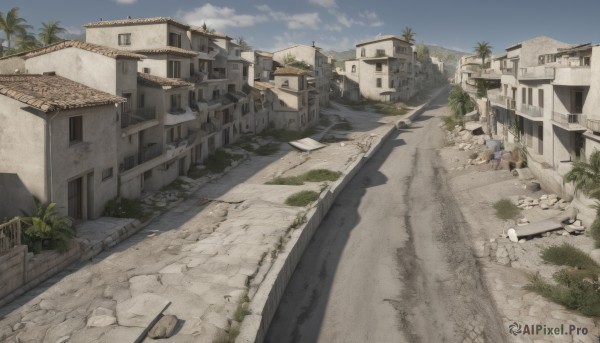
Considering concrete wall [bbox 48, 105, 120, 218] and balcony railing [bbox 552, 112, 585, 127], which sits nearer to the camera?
concrete wall [bbox 48, 105, 120, 218]

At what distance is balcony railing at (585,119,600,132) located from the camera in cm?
3512

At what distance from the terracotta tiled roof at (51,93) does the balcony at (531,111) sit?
1435 inches

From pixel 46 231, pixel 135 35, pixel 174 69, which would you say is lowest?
pixel 46 231

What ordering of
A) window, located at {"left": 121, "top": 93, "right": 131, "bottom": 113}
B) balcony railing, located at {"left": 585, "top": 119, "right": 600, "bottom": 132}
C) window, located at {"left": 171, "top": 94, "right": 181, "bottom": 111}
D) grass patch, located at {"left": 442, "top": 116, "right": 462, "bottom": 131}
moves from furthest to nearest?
grass patch, located at {"left": 442, "top": 116, "right": 462, "bottom": 131}
window, located at {"left": 171, "top": 94, "right": 181, "bottom": 111}
window, located at {"left": 121, "top": 93, "right": 131, "bottom": 113}
balcony railing, located at {"left": 585, "top": 119, "right": 600, "bottom": 132}

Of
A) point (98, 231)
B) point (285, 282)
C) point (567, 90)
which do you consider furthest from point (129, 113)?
point (567, 90)

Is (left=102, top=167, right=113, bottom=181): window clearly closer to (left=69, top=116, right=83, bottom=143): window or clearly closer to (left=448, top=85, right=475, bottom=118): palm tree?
(left=69, top=116, right=83, bottom=143): window

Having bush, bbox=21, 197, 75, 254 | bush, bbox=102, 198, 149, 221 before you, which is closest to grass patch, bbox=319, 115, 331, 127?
bush, bbox=102, 198, 149, 221

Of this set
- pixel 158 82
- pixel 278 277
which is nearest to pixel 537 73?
pixel 278 277

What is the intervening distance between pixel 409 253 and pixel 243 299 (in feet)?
43.0

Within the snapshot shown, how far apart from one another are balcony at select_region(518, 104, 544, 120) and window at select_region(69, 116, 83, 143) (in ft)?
128

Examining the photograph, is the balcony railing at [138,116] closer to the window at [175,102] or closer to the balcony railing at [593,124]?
the window at [175,102]

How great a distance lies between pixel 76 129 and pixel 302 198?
17392 millimetres

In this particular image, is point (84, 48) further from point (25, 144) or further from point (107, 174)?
point (25, 144)

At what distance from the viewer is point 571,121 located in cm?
3850
